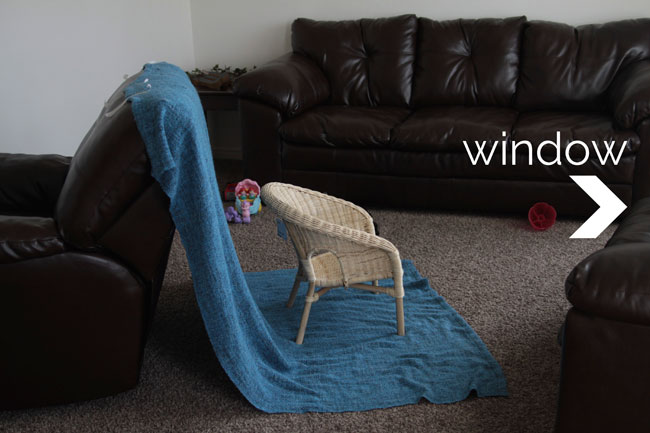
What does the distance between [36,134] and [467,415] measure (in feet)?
9.20

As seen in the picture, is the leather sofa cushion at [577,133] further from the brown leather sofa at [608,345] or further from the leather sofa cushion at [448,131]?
the brown leather sofa at [608,345]

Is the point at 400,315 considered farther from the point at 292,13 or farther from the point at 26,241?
the point at 292,13

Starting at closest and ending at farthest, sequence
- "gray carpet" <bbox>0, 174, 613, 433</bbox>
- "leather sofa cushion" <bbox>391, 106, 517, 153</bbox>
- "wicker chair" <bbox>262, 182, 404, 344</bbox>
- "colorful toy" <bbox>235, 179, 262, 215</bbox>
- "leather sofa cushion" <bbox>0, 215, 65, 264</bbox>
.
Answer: "leather sofa cushion" <bbox>0, 215, 65, 264</bbox> → "gray carpet" <bbox>0, 174, 613, 433</bbox> → "wicker chair" <bbox>262, 182, 404, 344</bbox> → "leather sofa cushion" <bbox>391, 106, 517, 153</bbox> → "colorful toy" <bbox>235, 179, 262, 215</bbox>

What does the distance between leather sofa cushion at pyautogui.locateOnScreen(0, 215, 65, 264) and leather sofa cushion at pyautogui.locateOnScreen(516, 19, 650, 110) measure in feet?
9.80

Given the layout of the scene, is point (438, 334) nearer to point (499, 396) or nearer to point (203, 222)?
point (499, 396)

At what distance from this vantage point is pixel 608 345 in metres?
1.42

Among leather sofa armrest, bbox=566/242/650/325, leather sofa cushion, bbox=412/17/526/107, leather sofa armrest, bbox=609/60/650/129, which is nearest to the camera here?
leather sofa armrest, bbox=566/242/650/325

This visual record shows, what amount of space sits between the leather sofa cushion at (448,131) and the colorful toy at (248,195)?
2.58 feet

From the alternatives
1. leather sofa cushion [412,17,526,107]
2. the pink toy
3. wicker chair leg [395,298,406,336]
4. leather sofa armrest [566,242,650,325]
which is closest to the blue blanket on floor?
wicker chair leg [395,298,406,336]

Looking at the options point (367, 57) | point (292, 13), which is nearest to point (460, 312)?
point (367, 57)

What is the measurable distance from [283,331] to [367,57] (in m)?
2.38

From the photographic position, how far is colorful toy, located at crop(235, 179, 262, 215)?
3488 millimetres

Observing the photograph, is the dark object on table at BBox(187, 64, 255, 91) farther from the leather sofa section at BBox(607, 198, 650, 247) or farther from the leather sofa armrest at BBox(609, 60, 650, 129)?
the leather sofa section at BBox(607, 198, 650, 247)

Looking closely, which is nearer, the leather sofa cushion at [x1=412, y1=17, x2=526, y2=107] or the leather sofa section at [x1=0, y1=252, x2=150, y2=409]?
the leather sofa section at [x1=0, y1=252, x2=150, y2=409]
